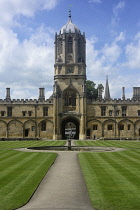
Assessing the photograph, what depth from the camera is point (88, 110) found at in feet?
188

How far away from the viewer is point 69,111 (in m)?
56.6

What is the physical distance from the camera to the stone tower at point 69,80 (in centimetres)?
5603

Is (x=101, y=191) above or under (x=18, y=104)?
under

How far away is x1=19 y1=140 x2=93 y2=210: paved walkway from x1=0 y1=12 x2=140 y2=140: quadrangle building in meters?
42.0

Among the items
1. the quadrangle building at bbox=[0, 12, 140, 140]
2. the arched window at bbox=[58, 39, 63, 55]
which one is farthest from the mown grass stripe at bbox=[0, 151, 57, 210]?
the arched window at bbox=[58, 39, 63, 55]

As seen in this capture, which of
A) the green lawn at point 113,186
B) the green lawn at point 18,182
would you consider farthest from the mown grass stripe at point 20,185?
the green lawn at point 113,186

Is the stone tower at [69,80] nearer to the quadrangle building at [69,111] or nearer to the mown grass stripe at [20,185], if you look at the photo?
the quadrangle building at [69,111]

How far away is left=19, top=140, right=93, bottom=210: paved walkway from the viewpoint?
8773 mm

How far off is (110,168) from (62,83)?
42921mm

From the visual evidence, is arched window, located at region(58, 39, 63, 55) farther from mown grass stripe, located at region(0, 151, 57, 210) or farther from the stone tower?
mown grass stripe, located at region(0, 151, 57, 210)

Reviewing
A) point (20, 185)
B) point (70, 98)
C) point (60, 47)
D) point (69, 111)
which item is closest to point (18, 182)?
point (20, 185)

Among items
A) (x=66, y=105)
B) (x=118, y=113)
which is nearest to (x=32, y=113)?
(x=66, y=105)

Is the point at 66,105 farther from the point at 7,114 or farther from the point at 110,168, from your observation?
the point at 110,168

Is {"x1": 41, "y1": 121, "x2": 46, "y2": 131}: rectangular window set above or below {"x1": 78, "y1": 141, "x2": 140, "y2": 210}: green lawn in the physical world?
above
